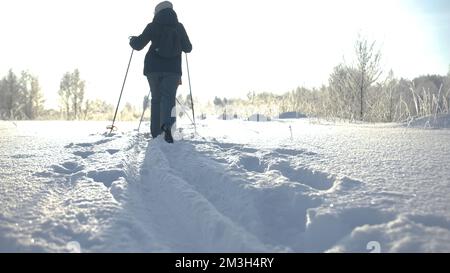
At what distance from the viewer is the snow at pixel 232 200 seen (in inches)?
58.9

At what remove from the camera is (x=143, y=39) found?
4.29 metres

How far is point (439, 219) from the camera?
1.55 meters

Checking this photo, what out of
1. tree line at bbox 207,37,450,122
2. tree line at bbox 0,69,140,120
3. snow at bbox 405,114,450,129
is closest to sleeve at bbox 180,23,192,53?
snow at bbox 405,114,450,129

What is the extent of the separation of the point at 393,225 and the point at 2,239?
1516mm

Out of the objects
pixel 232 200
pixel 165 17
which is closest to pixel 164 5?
pixel 165 17

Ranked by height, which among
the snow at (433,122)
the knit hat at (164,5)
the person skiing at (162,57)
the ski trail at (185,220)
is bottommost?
the ski trail at (185,220)

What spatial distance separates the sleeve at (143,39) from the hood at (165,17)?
117mm

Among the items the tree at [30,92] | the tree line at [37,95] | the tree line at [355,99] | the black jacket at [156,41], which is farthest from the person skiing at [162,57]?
the tree at [30,92]

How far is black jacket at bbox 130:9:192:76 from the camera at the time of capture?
423cm

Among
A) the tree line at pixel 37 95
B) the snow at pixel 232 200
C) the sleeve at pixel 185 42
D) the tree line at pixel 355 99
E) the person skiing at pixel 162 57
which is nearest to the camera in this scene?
the snow at pixel 232 200

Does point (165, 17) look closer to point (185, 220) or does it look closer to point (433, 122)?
point (185, 220)

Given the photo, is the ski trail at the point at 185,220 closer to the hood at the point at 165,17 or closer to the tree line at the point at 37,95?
the hood at the point at 165,17

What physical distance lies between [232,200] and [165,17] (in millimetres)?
2837
